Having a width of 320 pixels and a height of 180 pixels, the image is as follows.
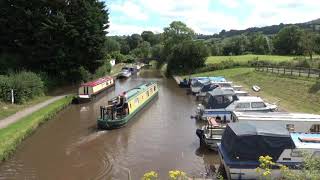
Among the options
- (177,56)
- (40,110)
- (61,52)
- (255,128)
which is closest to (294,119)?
(255,128)

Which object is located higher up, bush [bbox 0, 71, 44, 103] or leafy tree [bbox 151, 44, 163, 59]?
leafy tree [bbox 151, 44, 163, 59]

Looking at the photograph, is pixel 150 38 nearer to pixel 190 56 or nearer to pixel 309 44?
pixel 309 44

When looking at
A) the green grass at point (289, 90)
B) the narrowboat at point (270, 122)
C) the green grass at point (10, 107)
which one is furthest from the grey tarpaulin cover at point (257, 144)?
the green grass at point (10, 107)

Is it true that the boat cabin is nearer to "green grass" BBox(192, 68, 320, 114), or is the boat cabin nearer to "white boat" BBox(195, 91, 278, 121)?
"white boat" BBox(195, 91, 278, 121)

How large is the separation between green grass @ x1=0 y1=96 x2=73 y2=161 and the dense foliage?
11516mm

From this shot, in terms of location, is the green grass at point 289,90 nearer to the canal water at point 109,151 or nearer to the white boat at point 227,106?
the white boat at point 227,106

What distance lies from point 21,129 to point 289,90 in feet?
75.4

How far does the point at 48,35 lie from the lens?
4356 cm

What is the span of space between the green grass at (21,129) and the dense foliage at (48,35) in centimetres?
1152

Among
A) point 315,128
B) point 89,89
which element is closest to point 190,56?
point 89,89

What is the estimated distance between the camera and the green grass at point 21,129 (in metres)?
21.1

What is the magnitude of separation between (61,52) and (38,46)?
2511mm

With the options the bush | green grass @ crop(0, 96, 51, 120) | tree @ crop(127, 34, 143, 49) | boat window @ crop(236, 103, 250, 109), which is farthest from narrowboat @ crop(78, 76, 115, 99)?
tree @ crop(127, 34, 143, 49)

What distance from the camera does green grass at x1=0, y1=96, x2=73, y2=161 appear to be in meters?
21.1
